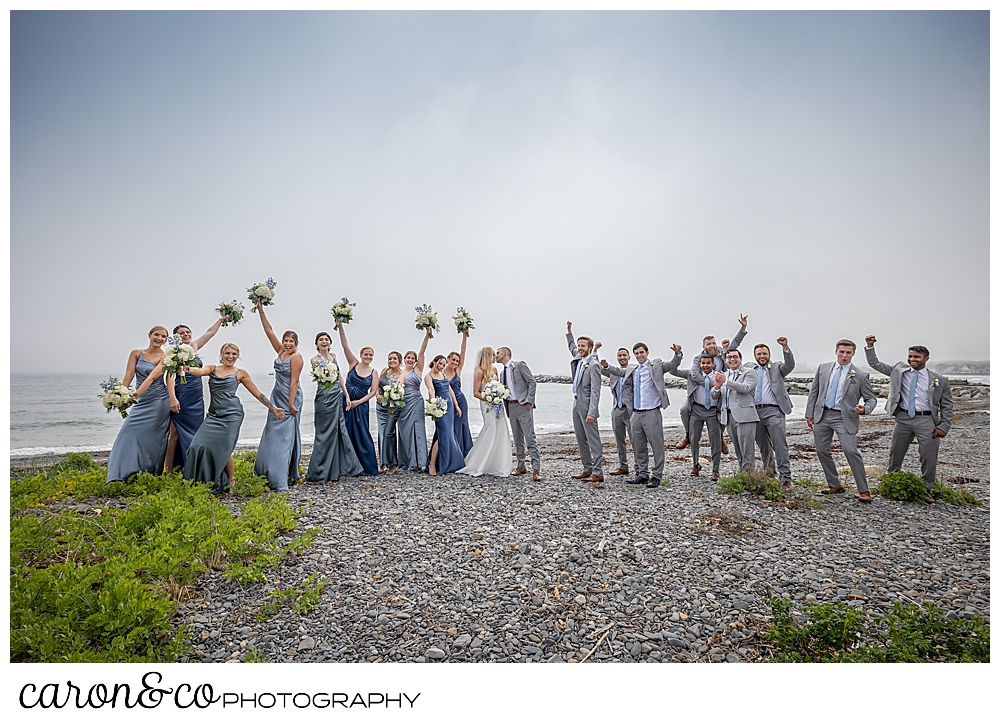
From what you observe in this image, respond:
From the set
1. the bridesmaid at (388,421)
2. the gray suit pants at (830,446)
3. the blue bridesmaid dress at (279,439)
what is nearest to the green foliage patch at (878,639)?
the gray suit pants at (830,446)

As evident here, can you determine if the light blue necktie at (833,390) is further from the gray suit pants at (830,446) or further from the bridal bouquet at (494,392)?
the bridal bouquet at (494,392)

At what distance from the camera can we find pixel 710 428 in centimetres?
847

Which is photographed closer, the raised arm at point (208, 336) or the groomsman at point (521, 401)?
the raised arm at point (208, 336)

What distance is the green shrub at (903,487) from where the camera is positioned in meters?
6.61

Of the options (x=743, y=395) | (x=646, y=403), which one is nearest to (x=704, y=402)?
(x=743, y=395)

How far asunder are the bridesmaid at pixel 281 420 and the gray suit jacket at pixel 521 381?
3177 millimetres

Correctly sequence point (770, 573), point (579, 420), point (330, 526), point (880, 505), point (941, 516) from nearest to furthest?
point (770, 573) < point (330, 526) < point (941, 516) < point (880, 505) < point (579, 420)

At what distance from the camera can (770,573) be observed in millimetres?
4254

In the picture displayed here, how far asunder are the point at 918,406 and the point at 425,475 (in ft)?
→ 22.7

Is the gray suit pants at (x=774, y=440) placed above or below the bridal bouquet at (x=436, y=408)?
below

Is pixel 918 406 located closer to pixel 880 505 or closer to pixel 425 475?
pixel 880 505

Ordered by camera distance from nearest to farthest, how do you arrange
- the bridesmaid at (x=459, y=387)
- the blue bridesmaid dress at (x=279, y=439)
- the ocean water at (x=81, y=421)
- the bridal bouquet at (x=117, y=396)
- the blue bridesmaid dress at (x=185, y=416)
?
the bridal bouquet at (x=117, y=396) → the blue bridesmaid dress at (x=185, y=416) → the blue bridesmaid dress at (x=279, y=439) → the bridesmaid at (x=459, y=387) → the ocean water at (x=81, y=421)

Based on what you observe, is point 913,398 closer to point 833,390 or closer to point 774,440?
point 833,390
